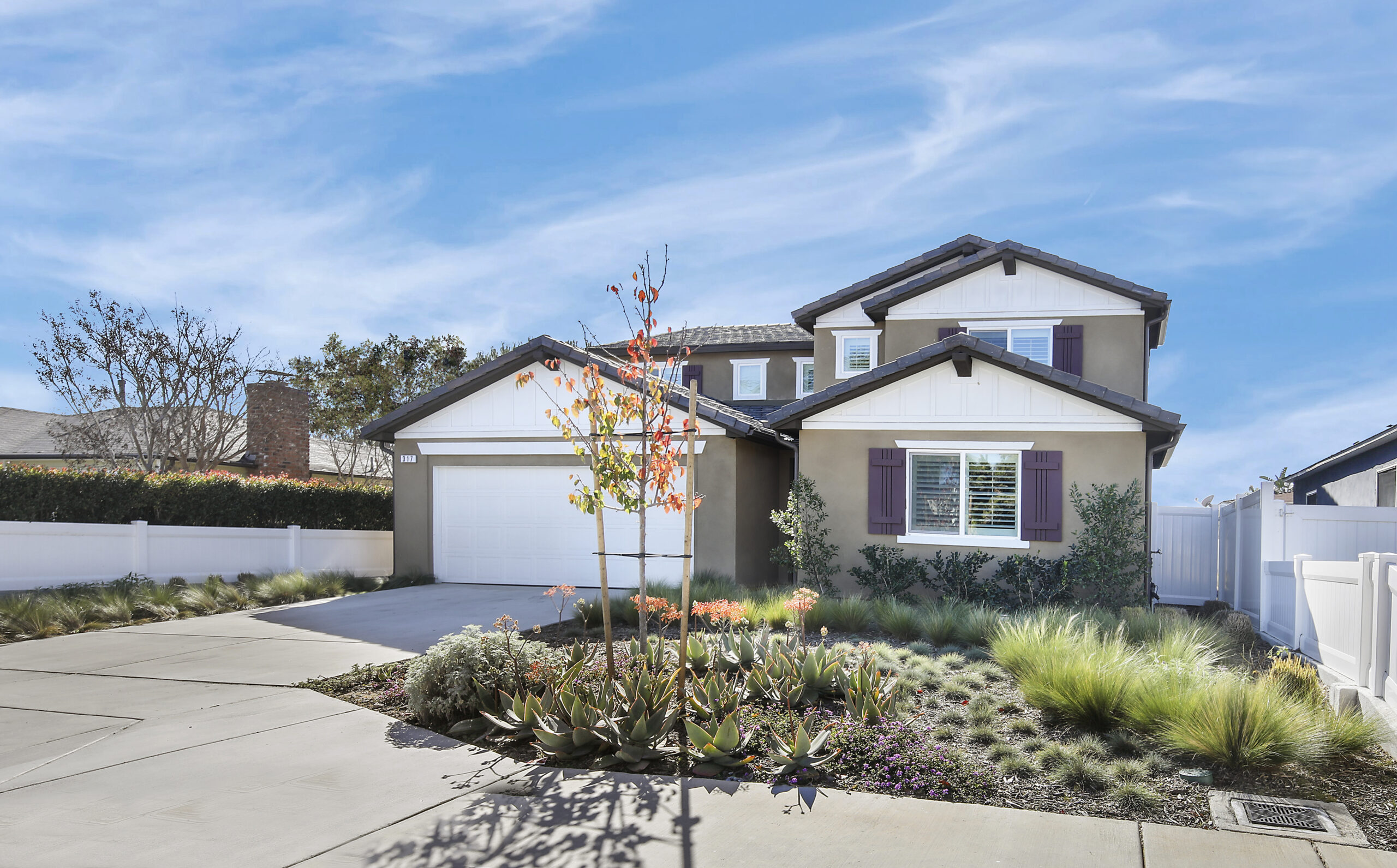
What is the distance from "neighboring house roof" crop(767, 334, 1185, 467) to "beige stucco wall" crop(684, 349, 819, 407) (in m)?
8.26

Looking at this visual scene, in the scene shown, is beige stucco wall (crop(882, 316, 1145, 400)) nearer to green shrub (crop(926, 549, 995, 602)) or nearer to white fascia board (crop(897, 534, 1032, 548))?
white fascia board (crop(897, 534, 1032, 548))

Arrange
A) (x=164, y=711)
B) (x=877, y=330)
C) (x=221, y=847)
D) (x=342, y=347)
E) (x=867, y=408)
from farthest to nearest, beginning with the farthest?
(x=342, y=347) → (x=877, y=330) → (x=867, y=408) → (x=164, y=711) → (x=221, y=847)

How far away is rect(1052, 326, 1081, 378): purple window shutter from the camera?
15.6 meters

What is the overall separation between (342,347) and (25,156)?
13671 millimetres

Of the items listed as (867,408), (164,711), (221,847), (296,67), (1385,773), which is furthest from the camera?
(867,408)

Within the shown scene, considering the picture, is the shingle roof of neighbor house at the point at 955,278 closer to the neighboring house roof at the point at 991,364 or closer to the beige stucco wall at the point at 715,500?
the neighboring house roof at the point at 991,364

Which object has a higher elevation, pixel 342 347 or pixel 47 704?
pixel 342 347

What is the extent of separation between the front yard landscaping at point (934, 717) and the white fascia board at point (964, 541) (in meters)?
4.65

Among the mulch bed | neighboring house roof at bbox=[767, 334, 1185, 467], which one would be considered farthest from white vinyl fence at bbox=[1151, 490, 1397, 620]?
the mulch bed

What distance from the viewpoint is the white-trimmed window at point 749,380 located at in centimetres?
2291

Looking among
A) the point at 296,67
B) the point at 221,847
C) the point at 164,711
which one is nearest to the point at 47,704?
the point at 164,711

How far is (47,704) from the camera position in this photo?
726 centimetres

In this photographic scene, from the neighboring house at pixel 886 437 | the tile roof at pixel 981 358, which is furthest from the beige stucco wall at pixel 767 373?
the tile roof at pixel 981 358

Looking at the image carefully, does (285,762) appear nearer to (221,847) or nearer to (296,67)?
(221,847)
